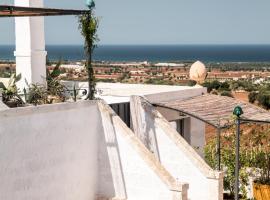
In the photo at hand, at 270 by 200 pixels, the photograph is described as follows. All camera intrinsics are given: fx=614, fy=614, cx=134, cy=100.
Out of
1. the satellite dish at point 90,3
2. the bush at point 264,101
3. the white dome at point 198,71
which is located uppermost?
the satellite dish at point 90,3

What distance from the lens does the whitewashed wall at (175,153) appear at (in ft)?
45.3

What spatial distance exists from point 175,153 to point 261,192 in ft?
7.01

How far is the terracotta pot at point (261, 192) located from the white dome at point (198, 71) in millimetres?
4314

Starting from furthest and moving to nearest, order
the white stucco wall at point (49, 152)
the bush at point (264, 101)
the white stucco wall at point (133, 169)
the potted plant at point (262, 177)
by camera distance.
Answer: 1. the bush at point (264, 101)
2. the potted plant at point (262, 177)
3. the white stucco wall at point (133, 169)
4. the white stucco wall at point (49, 152)

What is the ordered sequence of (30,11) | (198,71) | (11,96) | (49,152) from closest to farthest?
(30,11)
(49,152)
(11,96)
(198,71)

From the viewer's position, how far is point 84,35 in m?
13.3

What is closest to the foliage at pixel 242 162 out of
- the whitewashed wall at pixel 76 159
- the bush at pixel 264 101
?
the whitewashed wall at pixel 76 159

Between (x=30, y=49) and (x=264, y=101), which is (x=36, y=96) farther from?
(x=264, y=101)

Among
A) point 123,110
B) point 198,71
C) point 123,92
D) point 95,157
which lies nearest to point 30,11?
point 95,157

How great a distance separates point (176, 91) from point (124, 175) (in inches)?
144

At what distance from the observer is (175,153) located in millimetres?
14125

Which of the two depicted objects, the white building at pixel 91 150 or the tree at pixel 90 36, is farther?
the tree at pixel 90 36

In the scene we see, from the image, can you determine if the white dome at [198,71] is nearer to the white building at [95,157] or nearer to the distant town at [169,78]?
the distant town at [169,78]

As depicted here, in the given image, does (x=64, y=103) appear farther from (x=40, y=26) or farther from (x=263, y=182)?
(x=263, y=182)
